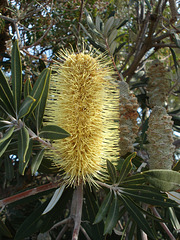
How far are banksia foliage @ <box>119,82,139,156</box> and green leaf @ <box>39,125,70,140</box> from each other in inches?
18.7

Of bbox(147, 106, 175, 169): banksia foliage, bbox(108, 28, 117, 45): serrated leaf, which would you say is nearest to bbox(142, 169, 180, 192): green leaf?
bbox(147, 106, 175, 169): banksia foliage

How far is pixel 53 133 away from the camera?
2.76ft

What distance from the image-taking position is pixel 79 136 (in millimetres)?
983

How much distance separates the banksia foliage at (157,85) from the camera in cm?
144

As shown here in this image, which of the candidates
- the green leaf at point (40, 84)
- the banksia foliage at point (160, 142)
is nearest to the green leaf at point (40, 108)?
the green leaf at point (40, 84)

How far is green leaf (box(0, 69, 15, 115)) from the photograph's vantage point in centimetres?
83

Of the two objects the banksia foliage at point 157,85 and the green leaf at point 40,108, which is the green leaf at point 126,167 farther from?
the banksia foliage at point 157,85

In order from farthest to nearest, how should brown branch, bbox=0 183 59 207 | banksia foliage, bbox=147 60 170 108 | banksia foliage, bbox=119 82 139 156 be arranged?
banksia foliage, bbox=147 60 170 108 → banksia foliage, bbox=119 82 139 156 → brown branch, bbox=0 183 59 207

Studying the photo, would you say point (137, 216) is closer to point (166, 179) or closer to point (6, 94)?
point (166, 179)

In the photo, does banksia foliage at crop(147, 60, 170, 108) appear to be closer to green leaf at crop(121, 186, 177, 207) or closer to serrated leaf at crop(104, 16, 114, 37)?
serrated leaf at crop(104, 16, 114, 37)

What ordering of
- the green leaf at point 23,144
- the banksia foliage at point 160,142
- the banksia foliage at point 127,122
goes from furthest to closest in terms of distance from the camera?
the banksia foliage at point 127,122, the banksia foliage at point 160,142, the green leaf at point 23,144

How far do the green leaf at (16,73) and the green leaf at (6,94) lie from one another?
0.06 ft

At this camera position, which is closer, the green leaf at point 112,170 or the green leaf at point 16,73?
the green leaf at point 16,73

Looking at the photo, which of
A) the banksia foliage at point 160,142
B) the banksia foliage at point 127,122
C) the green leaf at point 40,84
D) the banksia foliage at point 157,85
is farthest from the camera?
the banksia foliage at point 157,85
